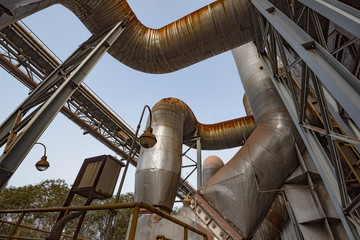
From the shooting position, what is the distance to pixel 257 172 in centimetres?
577

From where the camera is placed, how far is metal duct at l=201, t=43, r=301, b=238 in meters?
5.34

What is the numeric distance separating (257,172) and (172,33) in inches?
222

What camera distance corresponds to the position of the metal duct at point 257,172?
5.34 meters

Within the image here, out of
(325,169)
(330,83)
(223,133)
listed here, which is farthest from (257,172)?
(223,133)

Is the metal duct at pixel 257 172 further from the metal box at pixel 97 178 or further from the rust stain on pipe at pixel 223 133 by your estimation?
the rust stain on pipe at pixel 223 133

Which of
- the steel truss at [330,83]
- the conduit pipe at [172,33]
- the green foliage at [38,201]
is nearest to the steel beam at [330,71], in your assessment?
the steel truss at [330,83]

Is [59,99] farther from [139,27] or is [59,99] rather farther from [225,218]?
[225,218]

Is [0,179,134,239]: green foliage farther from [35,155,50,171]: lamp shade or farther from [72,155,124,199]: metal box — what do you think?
[72,155,124,199]: metal box

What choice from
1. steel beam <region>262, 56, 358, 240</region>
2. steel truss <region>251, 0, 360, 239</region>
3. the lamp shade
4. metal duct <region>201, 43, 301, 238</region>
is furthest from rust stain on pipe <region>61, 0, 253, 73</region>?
the lamp shade

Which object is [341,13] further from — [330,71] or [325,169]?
[325,169]

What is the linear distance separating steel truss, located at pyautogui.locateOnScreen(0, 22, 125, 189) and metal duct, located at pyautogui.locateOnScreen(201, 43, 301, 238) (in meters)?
4.67

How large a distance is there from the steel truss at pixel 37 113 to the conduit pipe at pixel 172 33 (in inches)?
25.1

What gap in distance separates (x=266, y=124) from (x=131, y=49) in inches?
225

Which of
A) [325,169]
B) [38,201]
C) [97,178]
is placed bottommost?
[97,178]
